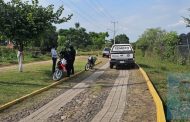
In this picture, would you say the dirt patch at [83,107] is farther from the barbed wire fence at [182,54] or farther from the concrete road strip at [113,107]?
the barbed wire fence at [182,54]

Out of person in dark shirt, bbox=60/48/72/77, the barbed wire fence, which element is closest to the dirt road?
person in dark shirt, bbox=60/48/72/77

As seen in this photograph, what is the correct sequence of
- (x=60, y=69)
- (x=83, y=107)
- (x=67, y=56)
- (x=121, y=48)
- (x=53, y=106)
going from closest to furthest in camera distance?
1. (x=83, y=107)
2. (x=53, y=106)
3. (x=60, y=69)
4. (x=67, y=56)
5. (x=121, y=48)

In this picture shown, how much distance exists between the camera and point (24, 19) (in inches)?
925

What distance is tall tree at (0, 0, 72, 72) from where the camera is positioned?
2303 centimetres

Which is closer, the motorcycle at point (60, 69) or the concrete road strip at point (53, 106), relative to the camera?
the concrete road strip at point (53, 106)

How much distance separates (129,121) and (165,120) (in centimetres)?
98

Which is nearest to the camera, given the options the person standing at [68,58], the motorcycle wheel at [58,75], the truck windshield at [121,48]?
the motorcycle wheel at [58,75]

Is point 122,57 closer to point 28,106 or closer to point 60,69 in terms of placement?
point 60,69

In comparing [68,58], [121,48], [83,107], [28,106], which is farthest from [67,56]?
[121,48]

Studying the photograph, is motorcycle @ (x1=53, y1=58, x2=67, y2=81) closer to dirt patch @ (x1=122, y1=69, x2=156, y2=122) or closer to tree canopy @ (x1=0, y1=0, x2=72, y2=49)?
tree canopy @ (x1=0, y1=0, x2=72, y2=49)

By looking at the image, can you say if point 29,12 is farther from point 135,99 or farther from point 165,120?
point 165,120

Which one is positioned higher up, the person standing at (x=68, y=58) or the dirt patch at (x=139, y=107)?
the person standing at (x=68, y=58)

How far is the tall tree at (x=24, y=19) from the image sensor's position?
23.0 meters

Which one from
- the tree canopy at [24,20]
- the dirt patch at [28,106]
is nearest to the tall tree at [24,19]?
the tree canopy at [24,20]
